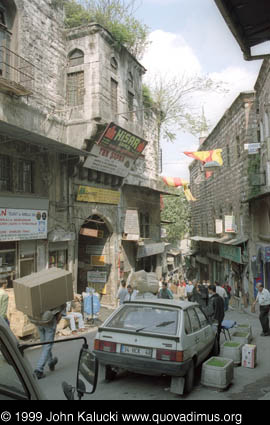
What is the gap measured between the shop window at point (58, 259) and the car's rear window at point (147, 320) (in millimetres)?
7121

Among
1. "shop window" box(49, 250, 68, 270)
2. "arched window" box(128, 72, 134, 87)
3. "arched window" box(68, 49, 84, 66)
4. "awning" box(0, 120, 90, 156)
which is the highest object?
"arched window" box(128, 72, 134, 87)

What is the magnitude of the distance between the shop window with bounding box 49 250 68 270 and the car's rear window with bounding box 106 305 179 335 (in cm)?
712

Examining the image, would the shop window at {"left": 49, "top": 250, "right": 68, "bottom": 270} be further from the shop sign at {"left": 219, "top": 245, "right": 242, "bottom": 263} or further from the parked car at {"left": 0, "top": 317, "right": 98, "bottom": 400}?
the parked car at {"left": 0, "top": 317, "right": 98, "bottom": 400}

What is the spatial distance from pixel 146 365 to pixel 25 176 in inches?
347

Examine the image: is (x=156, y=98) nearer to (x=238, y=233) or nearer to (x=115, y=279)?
(x=238, y=233)

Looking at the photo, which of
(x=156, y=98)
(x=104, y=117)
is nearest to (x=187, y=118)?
(x=156, y=98)

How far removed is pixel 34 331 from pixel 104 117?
8.95 metres

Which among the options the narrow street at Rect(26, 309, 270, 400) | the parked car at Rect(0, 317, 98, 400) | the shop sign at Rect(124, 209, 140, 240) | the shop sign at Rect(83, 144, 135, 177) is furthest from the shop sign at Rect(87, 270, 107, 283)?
the parked car at Rect(0, 317, 98, 400)

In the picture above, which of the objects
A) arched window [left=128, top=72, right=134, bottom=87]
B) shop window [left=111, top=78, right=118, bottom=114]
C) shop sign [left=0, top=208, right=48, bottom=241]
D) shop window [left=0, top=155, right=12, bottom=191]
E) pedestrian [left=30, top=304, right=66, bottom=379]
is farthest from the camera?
arched window [left=128, top=72, right=134, bottom=87]

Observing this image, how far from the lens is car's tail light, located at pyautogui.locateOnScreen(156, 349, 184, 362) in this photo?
592 centimetres

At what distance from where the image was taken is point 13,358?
269cm

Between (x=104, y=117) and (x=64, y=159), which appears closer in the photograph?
(x=64, y=159)

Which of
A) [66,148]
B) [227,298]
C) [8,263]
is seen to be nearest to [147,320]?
[8,263]

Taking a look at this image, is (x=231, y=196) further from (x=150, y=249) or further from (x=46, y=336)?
(x=46, y=336)
